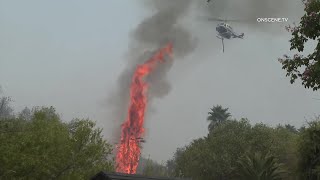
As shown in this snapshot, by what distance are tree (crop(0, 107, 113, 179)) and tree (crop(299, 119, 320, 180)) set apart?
17.5m

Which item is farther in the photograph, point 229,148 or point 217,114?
point 217,114

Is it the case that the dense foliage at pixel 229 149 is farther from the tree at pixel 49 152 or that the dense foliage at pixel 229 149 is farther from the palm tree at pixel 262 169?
the tree at pixel 49 152

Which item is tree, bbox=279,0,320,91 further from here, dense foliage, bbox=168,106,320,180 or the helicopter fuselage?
the helicopter fuselage

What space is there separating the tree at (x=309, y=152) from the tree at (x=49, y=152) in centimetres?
1745

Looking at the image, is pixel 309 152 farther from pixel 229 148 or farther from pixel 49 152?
pixel 229 148

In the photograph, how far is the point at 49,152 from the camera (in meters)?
31.2

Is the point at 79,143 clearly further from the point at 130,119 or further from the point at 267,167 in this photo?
the point at 130,119

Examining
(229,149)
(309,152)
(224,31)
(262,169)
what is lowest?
(262,169)

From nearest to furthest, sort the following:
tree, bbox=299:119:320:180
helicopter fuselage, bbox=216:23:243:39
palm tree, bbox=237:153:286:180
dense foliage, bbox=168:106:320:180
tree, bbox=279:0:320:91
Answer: tree, bbox=279:0:320:91 → tree, bbox=299:119:320:180 → palm tree, bbox=237:153:286:180 → dense foliage, bbox=168:106:320:180 → helicopter fuselage, bbox=216:23:243:39

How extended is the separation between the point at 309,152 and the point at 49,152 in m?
20.5

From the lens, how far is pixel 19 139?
2912 centimetres

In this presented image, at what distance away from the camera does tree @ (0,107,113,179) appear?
28156 millimetres

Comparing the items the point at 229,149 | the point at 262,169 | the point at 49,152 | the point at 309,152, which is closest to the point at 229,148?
the point at 229,149

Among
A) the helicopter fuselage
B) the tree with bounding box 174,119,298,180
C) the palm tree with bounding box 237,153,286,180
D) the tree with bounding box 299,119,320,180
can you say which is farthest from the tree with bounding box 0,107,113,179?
the helicopter fuselage
